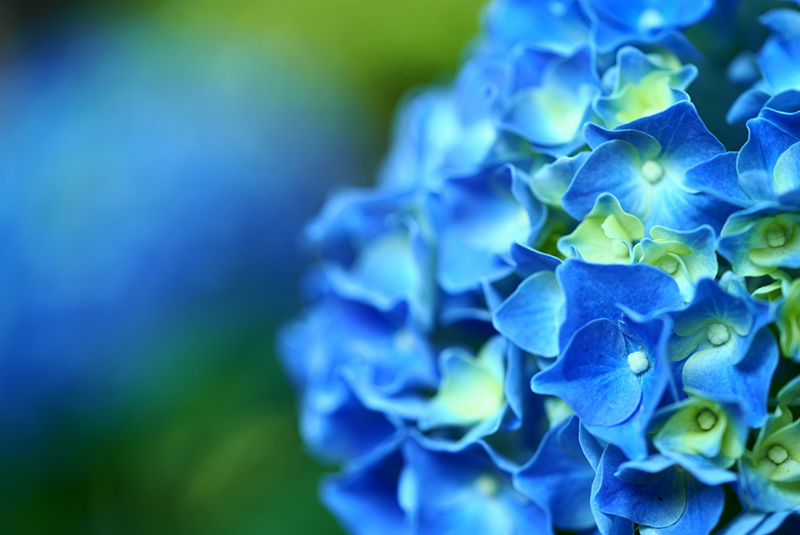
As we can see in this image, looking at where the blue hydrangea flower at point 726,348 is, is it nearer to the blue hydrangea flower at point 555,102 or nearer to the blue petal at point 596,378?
the blue petal at point 596,378

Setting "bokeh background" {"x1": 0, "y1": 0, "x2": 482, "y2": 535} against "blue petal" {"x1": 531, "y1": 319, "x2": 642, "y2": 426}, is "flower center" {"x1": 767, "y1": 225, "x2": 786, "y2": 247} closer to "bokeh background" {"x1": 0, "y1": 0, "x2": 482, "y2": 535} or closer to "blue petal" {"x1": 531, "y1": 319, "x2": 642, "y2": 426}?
"blue petal" {"x1": 531, "y1": 319, "x2": 642, "y2": 426}

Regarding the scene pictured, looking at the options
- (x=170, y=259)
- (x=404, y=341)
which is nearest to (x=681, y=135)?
(x=404, y=341)

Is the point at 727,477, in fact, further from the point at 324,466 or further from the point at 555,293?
the point at 324,466

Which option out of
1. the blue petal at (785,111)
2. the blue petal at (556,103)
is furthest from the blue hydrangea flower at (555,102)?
the blue petal at (785,111)

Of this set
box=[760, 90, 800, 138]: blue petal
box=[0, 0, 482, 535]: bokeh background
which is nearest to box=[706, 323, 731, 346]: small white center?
box=[760, 90, 800, 138]: blue petal

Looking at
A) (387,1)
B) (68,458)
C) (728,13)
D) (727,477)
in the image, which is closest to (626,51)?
(728,13)

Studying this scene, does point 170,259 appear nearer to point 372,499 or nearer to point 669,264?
point 372,499

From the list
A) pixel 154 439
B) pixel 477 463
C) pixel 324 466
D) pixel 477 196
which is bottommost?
pixel 324 466
